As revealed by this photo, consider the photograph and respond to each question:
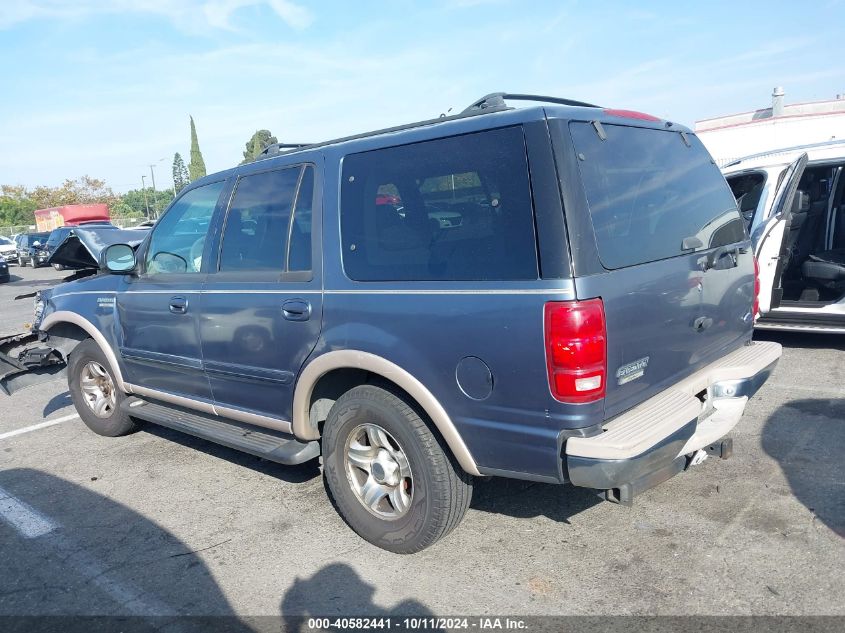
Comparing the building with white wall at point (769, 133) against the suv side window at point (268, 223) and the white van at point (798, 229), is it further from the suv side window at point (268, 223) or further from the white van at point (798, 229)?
the suv side window at point (268, 223)

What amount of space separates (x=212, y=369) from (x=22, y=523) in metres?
1.43

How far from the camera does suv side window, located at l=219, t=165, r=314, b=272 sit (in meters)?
3.75

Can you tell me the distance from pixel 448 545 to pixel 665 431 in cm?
130

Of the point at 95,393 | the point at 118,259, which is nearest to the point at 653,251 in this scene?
the point at 118,259

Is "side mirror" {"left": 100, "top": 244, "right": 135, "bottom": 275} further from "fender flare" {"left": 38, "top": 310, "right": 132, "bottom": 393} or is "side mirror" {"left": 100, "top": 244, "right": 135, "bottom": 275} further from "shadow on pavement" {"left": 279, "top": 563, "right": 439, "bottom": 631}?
"shadow on pavement" {"left": 279, "top": 563, "right": 439, "bottom": 631}

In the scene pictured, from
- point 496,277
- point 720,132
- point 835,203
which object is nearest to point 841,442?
point 496,277

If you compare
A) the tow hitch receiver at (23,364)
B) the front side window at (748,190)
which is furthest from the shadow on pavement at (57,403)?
the front side window at (748,190)

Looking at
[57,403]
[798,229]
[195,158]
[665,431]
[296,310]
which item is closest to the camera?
[665,431]

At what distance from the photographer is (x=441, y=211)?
315 centimetres

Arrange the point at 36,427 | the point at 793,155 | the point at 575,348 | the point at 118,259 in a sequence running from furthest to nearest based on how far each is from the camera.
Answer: the point at 793,155 → the point at 36,427 → the point at 118,259 → the point at 575,348

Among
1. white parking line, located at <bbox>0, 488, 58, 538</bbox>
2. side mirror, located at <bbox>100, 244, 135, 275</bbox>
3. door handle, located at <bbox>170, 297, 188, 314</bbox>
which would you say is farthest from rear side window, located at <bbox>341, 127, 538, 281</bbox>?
white parking line, located at <bbox>0, 488, 58, 538</bbox>

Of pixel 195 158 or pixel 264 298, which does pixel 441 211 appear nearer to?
pixel 264 298

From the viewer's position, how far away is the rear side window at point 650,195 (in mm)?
2973

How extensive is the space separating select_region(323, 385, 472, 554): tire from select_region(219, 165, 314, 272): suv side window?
2.81ft
